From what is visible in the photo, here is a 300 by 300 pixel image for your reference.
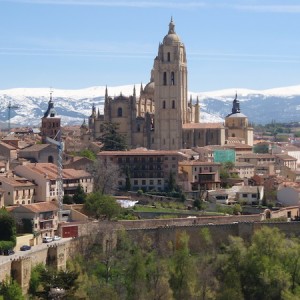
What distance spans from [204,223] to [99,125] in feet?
100

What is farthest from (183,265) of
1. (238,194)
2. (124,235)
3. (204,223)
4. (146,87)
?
(146,87)

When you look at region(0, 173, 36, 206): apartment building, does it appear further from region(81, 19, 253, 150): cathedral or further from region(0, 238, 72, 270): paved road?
region(81, 19, 253, 150): cathedral

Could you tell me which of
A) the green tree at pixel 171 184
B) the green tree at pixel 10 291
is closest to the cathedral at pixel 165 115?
the green tree at pixel 171 184

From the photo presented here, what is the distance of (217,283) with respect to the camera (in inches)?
1478

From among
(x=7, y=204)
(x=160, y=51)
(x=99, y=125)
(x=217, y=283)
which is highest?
(x=160, y=51)

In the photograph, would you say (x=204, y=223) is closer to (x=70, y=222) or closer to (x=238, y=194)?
(x=70, y=222)

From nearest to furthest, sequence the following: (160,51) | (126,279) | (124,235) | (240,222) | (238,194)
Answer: (126,279) < (124,235) < (240,222) < (238,194) < (160,51)

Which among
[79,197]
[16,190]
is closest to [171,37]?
[79,197]

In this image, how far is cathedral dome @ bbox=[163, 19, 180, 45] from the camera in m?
71.6

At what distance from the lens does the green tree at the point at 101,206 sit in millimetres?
44906

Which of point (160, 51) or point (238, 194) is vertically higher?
point (160, 51)

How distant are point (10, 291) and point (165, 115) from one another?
1611 inches

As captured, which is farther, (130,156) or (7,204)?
(130,156)

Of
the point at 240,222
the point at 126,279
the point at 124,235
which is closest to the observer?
the point at 126,279
